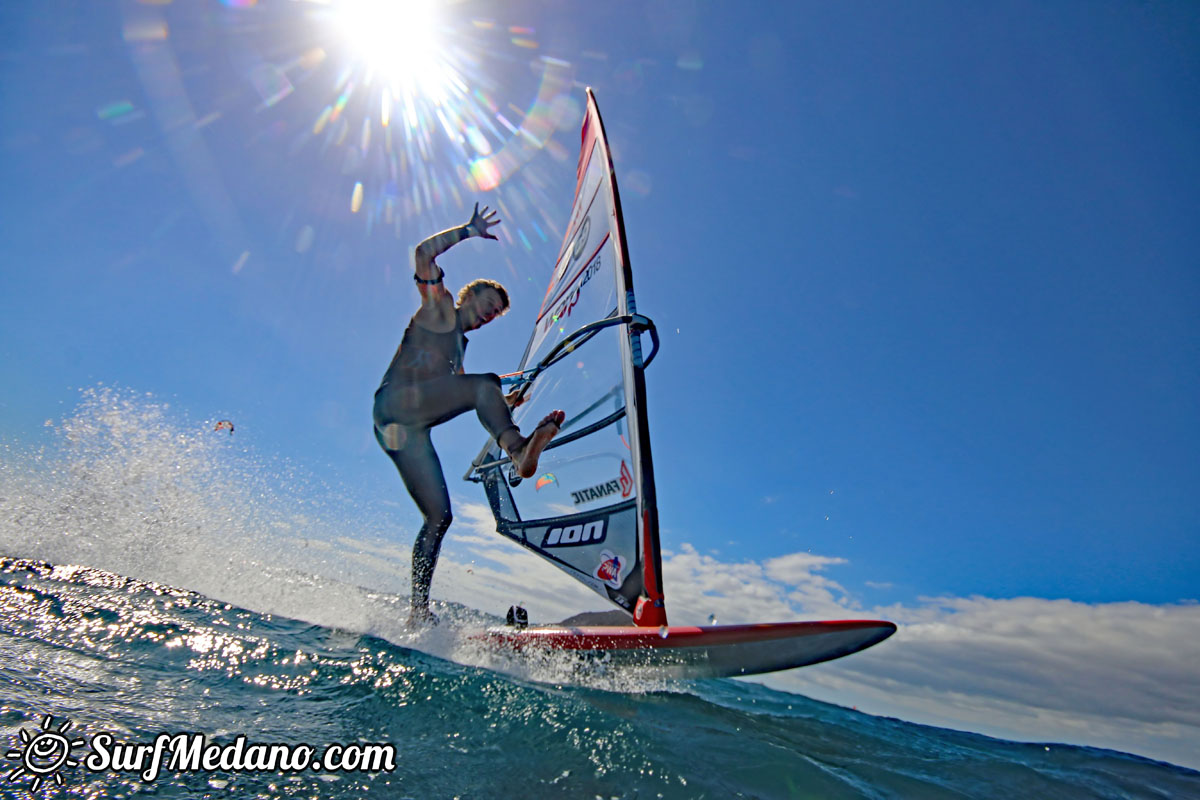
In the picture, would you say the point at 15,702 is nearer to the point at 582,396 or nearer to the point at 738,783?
the point at 738,783

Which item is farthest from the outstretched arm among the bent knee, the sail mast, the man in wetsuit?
the bent knee

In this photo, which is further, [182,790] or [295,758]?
[295,758]

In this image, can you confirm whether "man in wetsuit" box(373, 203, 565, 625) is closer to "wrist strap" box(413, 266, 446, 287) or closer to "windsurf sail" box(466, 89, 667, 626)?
"wrist strap" box(413, 266, 446, 287)

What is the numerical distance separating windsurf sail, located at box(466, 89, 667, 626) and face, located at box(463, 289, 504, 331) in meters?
0.92

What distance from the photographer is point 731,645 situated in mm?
3412

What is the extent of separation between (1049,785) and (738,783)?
3969 millimetres

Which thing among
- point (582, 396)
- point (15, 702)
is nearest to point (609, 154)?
point (582, 396)

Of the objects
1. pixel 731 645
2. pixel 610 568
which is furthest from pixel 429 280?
pixel 731 645

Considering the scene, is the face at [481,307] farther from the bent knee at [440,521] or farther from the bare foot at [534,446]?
the bent knee at [440,521]

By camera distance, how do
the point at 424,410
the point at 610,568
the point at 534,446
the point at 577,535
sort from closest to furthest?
the point at 534,446, the point at 424,410, the point at 610,568, the point at 577,535

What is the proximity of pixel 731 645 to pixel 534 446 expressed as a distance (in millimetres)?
1990

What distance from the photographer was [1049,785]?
4137 mm

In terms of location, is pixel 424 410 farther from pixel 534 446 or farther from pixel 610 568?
pixel 610 568

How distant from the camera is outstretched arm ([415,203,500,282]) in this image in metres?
4.22
